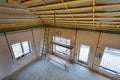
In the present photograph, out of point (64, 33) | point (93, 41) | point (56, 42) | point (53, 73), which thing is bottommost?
point (53, 73)

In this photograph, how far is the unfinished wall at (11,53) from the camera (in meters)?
3.90

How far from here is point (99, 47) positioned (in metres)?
4.22

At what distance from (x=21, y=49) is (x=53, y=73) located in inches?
92.0

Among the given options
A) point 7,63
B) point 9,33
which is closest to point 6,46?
point 9,33

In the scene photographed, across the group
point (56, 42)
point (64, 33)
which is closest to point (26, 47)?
point (56, 42)

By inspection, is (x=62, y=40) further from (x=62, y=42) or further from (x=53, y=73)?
(x=53, y=73)

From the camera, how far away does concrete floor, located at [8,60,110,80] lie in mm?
4262

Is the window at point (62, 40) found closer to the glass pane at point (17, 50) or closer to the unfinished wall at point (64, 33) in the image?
the unfinished wall at point (64, 33)

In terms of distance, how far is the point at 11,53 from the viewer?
423 centimetres

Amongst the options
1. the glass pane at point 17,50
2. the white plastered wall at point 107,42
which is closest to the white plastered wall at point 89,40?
the white plastered wall at point 107,42

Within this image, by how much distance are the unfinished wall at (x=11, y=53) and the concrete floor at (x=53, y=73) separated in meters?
0.40

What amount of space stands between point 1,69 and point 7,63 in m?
0.35

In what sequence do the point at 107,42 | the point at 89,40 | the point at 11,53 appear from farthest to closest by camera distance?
the point at 89,40
the point at 11,53
the point at 107,42

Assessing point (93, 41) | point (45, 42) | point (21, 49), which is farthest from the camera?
point (45, 42)
